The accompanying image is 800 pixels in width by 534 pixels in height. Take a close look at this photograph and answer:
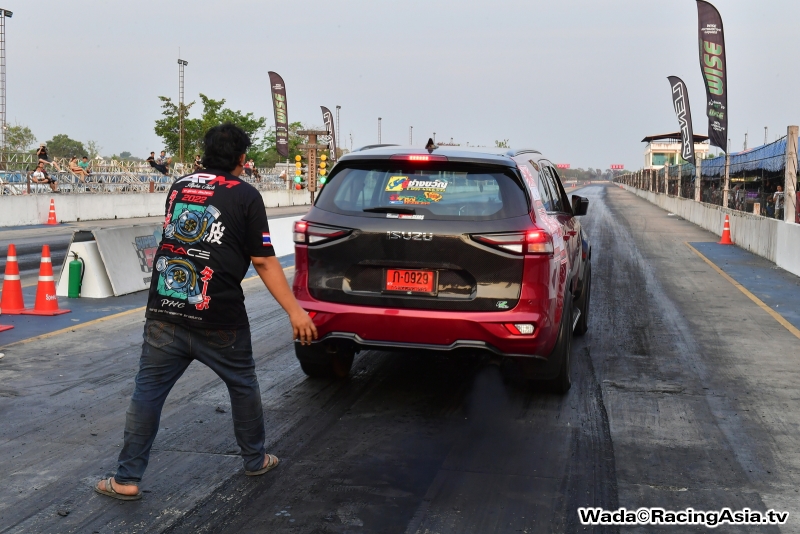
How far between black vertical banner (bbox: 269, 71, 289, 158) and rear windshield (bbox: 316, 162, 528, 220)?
40.8 metres

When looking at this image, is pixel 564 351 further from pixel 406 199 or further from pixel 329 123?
pixel 329 123

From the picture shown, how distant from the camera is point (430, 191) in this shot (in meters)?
6.20

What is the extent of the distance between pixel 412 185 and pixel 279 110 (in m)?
42.4

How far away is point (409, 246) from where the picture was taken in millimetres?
5984

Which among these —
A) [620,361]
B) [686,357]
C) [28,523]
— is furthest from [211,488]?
[686,357]

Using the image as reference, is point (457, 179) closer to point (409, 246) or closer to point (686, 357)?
point (409, 246)

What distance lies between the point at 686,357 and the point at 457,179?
3537 mm

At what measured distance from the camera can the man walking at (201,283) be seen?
453cm

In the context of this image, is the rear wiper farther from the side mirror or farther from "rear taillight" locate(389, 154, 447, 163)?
the side mirror

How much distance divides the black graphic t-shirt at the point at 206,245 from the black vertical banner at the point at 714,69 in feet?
79.5

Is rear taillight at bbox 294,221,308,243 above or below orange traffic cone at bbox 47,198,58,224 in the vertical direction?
above

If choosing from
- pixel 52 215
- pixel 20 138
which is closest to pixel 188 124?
pixel 20 138

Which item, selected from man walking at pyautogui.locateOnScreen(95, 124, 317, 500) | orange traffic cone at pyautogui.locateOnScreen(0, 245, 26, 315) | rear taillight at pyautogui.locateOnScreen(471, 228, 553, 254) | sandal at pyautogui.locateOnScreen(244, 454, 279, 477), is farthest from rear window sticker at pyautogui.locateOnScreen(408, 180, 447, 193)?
orange traffic cone at pyautogui.locateOnScreen(0, 245, 26, 315)

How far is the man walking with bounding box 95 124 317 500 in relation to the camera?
14.9 ft
